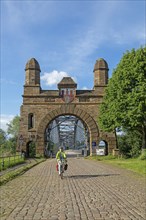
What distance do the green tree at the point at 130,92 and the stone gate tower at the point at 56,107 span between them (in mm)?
14529

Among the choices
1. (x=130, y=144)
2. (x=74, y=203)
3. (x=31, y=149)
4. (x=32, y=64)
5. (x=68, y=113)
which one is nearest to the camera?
(x=74, y=203)

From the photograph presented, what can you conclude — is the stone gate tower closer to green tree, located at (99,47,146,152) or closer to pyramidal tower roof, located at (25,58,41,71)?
pyramidal tower roof, located at (25,58,41,71)

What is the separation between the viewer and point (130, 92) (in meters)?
31.1

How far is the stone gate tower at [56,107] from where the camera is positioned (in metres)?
48.5

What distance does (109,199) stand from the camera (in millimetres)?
9539

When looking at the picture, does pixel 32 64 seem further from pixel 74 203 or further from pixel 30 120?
pixel 74 203

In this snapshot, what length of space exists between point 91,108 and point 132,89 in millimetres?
19025

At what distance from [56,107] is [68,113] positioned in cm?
200

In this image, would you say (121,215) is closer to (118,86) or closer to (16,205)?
(16,205)

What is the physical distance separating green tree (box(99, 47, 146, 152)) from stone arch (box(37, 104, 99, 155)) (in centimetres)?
1426

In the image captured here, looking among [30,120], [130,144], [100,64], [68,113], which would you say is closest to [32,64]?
[30,120]

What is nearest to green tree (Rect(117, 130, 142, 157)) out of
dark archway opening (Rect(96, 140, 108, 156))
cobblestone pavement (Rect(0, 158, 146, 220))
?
dark archway opening (Rect(96, 140, 108, 156))

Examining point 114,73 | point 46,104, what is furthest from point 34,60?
point 114,73

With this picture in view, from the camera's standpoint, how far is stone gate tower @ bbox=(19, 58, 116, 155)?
48500mm
